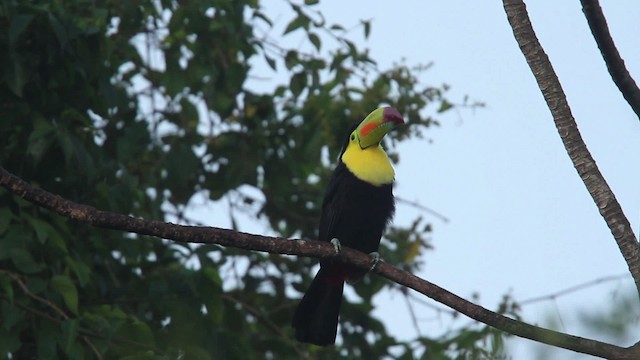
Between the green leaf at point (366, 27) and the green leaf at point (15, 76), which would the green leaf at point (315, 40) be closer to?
the green leaf at point (366, 27)

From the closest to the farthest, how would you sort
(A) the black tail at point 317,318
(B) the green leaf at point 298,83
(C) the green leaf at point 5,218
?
(C) the green leaf at point 5,218, (A) the black tail at point 317,318, (B) the green leaf at point 298,83

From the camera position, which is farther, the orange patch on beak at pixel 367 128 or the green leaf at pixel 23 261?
the orange patch on beak at pixel 367 128

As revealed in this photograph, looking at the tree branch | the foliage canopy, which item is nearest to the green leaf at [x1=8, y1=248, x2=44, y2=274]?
the foliage canopy

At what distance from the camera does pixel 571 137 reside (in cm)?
287

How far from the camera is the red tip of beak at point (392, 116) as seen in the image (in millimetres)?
4082

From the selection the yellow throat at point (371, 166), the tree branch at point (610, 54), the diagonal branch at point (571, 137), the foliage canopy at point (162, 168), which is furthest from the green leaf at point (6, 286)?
the tree branch at point (610, 54)

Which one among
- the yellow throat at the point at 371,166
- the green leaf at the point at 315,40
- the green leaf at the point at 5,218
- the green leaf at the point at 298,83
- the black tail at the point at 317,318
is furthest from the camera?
the green leaf at the point at 298,83

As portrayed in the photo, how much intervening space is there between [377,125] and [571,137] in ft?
4.69

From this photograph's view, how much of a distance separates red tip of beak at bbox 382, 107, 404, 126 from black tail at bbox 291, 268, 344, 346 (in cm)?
64

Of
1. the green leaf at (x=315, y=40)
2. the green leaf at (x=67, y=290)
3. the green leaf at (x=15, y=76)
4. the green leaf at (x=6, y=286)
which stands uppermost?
the green leaf at (x=315, y=40)

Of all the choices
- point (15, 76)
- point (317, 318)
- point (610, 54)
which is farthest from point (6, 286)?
point (610, 54)

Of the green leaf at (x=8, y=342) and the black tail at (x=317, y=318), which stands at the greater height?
the black tail at (x=317, y=318)

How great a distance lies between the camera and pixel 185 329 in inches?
147

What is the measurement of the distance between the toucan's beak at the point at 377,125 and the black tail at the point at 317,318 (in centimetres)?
56
